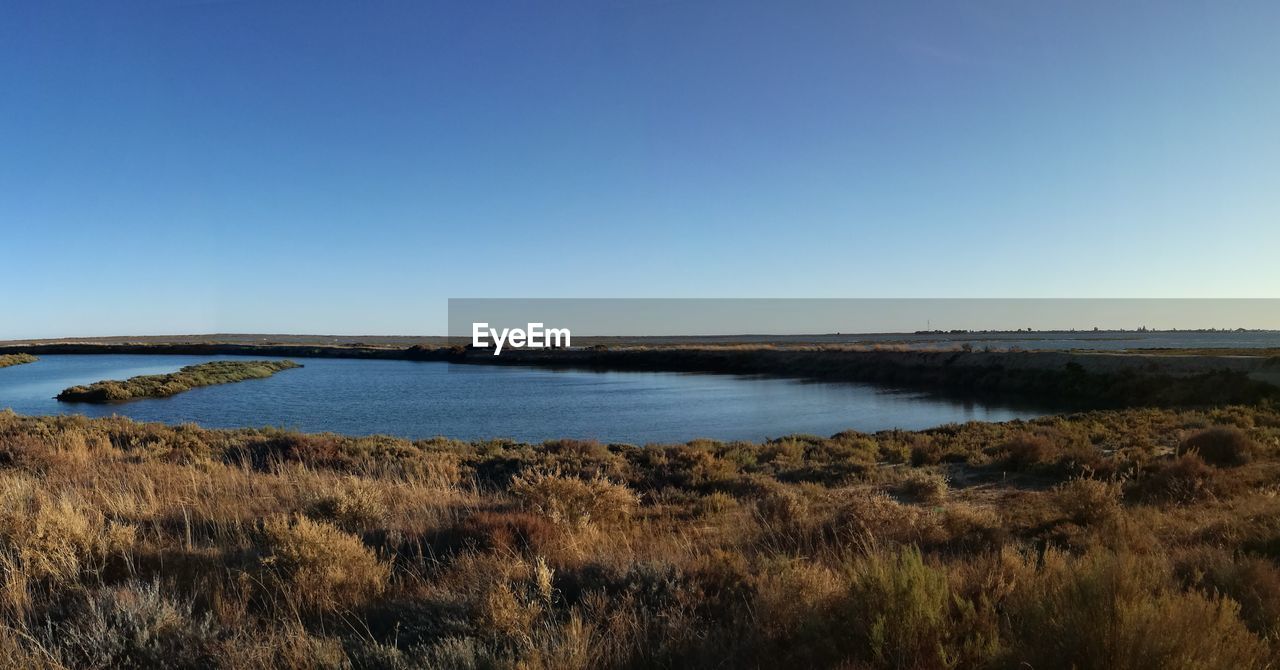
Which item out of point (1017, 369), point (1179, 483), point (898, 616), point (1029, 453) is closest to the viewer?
point (898, 616)

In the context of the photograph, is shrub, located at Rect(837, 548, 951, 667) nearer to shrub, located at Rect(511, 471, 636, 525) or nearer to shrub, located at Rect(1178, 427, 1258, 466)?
shrub, located at Rect(511, 471, 636, 525)

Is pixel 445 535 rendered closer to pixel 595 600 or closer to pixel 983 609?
pixel 595 600

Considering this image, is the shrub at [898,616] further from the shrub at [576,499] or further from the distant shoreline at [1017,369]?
the distant shoreline at [1017,369]

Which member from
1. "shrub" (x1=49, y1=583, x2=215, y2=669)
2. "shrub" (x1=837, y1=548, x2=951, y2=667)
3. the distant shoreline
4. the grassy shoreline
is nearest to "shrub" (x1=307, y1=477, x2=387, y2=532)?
the grassy shoreline

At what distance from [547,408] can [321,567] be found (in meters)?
27.0

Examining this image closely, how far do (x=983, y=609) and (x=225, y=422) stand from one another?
2981 centimetres

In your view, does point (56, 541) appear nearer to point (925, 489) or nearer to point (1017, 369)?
point (925, 489)

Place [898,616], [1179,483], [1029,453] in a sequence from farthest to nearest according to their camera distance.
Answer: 1. [1029,453]
2. [1179,483]
3. [898,616]

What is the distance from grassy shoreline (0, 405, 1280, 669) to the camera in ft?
10.5

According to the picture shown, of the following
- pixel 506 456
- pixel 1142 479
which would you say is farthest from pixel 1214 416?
pixel 506 456

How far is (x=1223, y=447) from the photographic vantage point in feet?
38.9

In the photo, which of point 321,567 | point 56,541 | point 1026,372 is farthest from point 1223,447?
point 1026,372

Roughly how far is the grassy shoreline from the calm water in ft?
46.5

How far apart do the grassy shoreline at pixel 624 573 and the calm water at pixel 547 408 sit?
14.2 m
